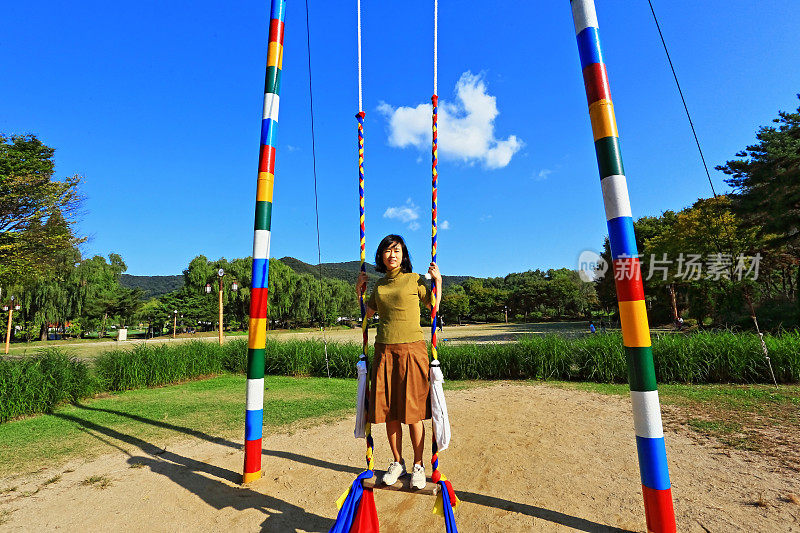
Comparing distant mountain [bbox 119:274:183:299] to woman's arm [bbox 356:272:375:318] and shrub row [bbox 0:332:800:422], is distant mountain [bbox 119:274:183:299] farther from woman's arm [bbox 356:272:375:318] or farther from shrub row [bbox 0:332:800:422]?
woman's arm [bbox 356:272:375:318]

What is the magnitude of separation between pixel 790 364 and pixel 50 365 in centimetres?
1439

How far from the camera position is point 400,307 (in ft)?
9.94

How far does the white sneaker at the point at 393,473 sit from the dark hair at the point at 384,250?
1495 mm

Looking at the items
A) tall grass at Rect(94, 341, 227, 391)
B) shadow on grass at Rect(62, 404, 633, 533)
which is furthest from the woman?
tall grass at Rect(94, 341, 227, 391)

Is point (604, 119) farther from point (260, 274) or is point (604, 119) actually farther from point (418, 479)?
point (260, 274)

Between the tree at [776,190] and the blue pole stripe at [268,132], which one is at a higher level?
the tree at [776,190]

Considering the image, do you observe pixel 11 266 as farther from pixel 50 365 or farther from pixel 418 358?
pixel 418 358

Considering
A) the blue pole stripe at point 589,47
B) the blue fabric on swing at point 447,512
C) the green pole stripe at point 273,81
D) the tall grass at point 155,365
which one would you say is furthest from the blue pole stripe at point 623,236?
the tall grass at point 155,365

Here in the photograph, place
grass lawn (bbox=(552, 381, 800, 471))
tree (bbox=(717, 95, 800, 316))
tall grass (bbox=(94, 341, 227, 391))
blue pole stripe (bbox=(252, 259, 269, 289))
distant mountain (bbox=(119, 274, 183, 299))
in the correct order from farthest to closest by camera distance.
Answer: distant mountain (bbox=(119, 274, 183, 299))
tree (bbox=(717, 95, 800, 316))
tall grass (bbox=(94, 341, 227, 391))
grass lawn (bbox=(552, 381, 800, 471))
blue pole stripe (bbox=(252, 259, 269, 289))

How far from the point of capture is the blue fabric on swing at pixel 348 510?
8.24 ft

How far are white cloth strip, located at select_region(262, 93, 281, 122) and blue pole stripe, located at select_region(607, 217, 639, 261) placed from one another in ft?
10.6

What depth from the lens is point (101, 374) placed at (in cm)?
884

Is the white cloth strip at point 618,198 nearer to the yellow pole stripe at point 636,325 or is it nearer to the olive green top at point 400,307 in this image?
the yellow pole stripe at point 636,325

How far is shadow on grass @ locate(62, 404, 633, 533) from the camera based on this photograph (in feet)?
9.57
